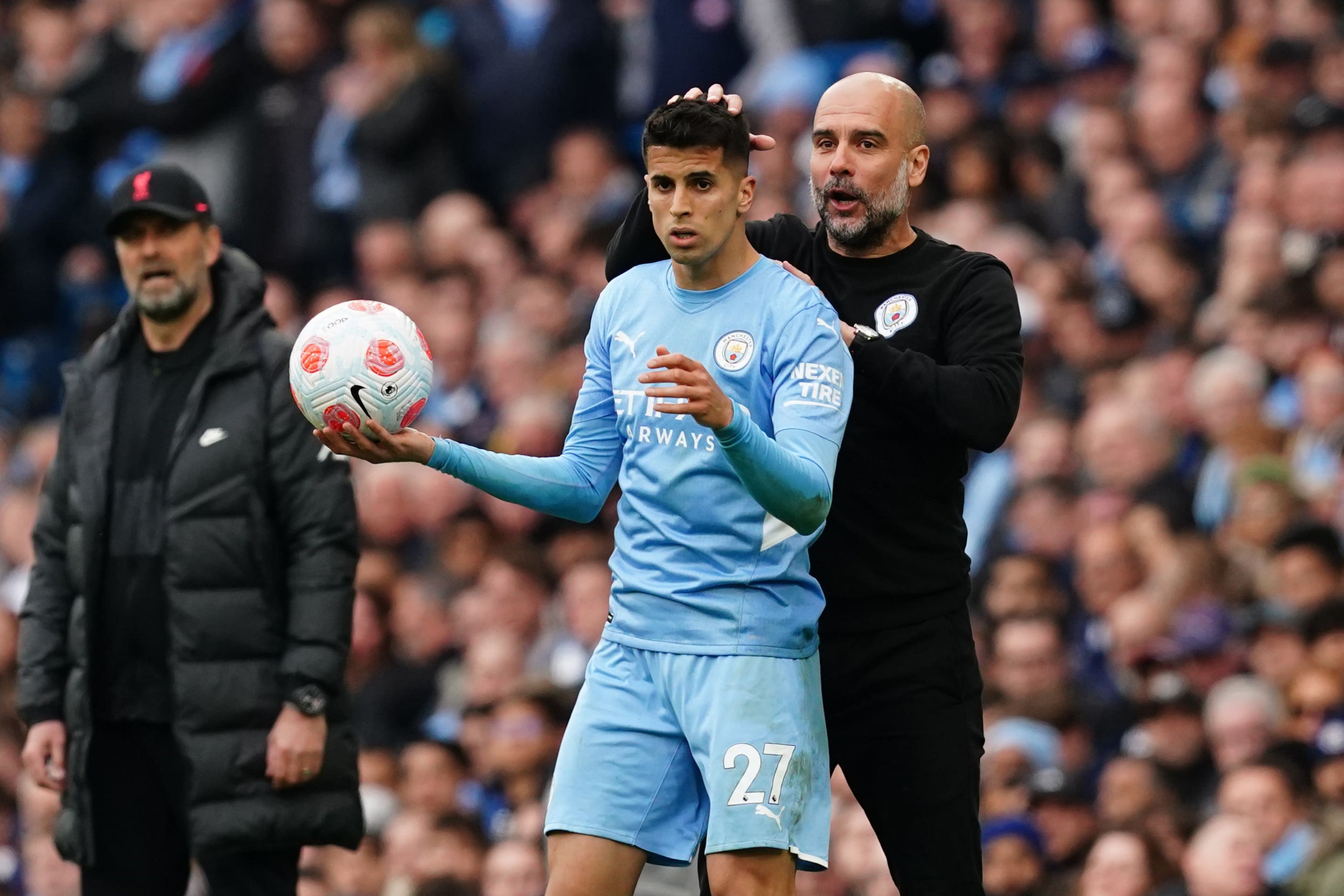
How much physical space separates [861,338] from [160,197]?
243cm

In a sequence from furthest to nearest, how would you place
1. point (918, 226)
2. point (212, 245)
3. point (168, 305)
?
1. point (918, 226)
2. point (212, 245)
3. point (168, 305)

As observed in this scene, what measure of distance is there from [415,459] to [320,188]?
9.92 m

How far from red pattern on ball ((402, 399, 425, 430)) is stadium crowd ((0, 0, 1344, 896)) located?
4.11 ft

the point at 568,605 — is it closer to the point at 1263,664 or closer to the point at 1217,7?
the point at 1263,664

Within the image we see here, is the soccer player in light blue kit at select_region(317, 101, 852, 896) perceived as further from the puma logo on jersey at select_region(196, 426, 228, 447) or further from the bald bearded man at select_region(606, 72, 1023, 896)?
the puma logo on jersey at select_region(196, 426, 228, 447)

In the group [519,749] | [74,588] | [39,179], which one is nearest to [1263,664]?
[519,749]

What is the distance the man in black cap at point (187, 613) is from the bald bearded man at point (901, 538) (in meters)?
1.57

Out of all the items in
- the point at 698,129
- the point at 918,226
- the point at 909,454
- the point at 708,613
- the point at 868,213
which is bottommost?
the point at 708,613

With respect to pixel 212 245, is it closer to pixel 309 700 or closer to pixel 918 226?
pixel 309 700

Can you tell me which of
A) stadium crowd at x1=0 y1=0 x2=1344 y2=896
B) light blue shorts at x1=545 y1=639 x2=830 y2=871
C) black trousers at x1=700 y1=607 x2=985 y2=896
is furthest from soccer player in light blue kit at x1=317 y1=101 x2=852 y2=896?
stadium crowd at x1=0 y1=0 x2=1344 y2=896

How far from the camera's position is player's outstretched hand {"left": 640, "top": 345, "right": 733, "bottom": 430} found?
15.8ft

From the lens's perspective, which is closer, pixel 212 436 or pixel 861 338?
pixel 861 338

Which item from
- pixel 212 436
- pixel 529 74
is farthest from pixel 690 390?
pixel 529 74

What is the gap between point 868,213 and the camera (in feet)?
19.1
